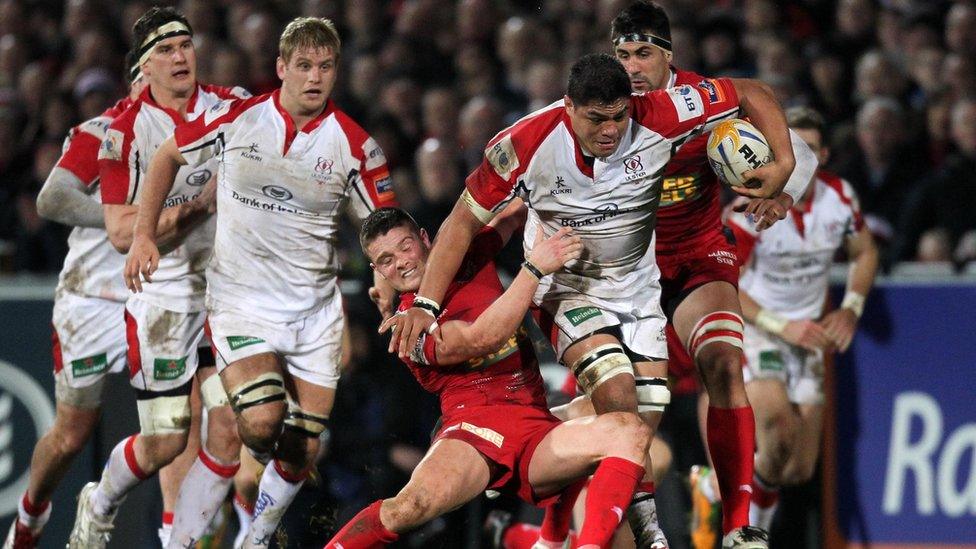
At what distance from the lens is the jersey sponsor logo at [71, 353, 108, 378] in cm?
784

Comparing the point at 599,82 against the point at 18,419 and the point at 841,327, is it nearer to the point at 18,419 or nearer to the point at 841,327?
the point at 841,327

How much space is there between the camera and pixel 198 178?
24.6 feet

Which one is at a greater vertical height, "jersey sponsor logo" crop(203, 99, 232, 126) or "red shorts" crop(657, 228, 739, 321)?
"jersey sponsor logo" crop(203, 99, 232, 126)

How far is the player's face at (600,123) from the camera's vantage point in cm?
605

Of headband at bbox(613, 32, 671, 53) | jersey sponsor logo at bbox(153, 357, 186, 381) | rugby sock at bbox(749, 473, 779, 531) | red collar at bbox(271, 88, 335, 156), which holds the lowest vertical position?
rugby sock at bbox(749, 473, 779, 531)

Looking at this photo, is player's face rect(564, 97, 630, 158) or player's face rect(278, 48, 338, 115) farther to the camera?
player's face rect(278, 48, 338, 115)

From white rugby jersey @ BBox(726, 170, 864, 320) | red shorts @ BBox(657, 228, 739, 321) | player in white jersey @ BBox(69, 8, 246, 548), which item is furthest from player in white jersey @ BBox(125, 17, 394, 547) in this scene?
white rugby jersey @ BBox(726, 170, 864, 320)

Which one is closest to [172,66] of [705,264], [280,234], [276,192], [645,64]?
[276,192]

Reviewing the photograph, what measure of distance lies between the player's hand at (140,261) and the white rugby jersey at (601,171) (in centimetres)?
157

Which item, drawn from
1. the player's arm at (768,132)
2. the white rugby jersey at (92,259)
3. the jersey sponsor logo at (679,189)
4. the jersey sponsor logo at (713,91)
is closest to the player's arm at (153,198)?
the white rugby jersey at (92,259)

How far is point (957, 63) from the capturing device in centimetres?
1023

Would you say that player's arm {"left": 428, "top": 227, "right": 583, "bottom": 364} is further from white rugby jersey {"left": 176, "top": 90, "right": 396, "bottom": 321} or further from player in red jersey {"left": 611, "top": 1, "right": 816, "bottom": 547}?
white rugby jersey {"left": 176, "top": 90, "right": 396, "bottom": 321}

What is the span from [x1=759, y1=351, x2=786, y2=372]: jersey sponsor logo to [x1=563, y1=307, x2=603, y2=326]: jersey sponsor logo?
261 centimetres

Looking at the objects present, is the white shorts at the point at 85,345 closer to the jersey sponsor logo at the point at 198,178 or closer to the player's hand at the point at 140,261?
the jersey sponsor logo at the point at 198,178
